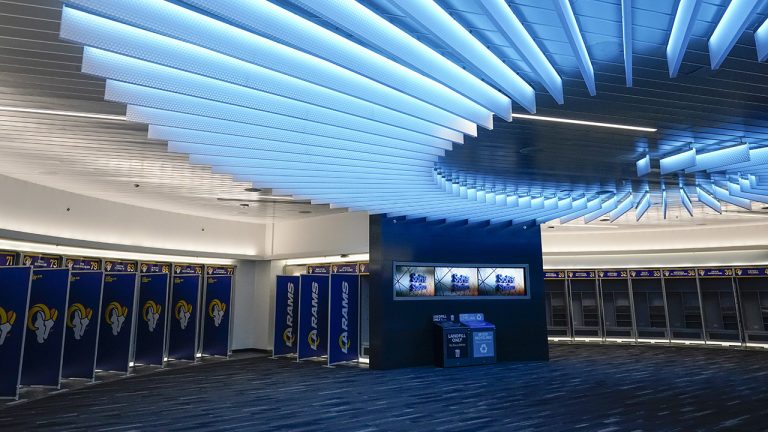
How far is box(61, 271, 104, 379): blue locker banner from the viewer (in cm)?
853

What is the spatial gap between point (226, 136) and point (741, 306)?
14815 millimetres

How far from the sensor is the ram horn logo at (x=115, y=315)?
927cm

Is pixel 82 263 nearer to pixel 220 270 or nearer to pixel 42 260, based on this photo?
pixel 42 260

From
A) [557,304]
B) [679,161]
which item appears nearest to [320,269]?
[557,304]

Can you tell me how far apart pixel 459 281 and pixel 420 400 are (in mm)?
4376

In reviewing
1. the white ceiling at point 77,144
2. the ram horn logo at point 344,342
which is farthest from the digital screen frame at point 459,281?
the white ceiling at point 77,144

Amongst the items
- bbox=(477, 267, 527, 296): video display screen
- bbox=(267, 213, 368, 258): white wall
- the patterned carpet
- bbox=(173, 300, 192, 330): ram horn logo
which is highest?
bbox=(267, 213, 368, 258): white wall

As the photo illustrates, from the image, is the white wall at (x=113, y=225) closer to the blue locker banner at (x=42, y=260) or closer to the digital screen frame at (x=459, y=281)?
the blue locker banner at (x=42, y=260)

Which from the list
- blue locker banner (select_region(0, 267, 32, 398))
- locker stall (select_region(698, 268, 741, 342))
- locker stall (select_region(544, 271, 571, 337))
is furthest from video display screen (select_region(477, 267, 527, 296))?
blue locker banner (select_region(0, 267, 32, 398))

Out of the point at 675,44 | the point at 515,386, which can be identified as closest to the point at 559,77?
the point at 675,44

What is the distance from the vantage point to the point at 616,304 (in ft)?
50.8

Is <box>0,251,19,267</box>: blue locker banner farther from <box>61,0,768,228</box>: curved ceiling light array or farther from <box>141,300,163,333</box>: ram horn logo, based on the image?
<box>61,0,768,228</box>: curved ceiling light array

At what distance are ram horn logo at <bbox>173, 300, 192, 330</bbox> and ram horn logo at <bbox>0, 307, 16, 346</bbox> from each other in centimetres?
424

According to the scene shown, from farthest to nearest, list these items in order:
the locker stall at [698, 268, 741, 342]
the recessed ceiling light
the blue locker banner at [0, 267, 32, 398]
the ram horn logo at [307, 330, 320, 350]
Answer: the locker stall at [698, 268, 741, 342] → the ram horn logo at [307, 330, 320, 350] → the blue locker banner at [0, 267, 32, 398] → the recessed ceiling light
